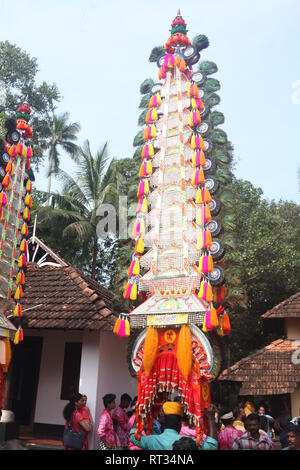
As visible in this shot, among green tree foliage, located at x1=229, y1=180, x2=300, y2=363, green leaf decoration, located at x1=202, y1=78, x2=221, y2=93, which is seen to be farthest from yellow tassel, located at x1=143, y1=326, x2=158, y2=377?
green tree foliage, located at x1=229, y1=180, x2=300, y2=363

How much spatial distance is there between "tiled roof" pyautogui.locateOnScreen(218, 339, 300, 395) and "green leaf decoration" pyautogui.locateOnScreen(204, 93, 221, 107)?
6321mm

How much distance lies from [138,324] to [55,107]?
19898 millimetres

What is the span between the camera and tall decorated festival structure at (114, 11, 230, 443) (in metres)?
5.97

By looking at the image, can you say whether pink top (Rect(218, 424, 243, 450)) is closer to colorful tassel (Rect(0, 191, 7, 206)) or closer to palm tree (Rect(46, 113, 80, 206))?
colorful tassel (Rect(0, 191, 7, 206))

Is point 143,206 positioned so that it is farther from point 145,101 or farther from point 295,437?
point 295,437

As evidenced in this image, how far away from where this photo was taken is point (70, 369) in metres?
10.9

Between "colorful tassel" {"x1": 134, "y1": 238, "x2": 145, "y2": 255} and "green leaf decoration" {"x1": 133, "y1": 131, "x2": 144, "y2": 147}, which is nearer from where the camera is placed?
"colorful tassel" {"x1": 134, "y1": 238, "x2": 145, "y2": 255}

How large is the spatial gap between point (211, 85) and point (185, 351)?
13.9 feet

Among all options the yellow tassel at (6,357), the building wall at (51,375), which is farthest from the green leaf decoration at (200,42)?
the building wall at (51,375)

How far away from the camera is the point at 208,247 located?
6293 millimetres

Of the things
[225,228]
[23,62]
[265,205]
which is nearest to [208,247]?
[225,228]

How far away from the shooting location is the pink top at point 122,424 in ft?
23.8

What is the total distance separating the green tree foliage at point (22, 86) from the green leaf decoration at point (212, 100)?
15028mm

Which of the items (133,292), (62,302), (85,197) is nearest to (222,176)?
(133,292)
